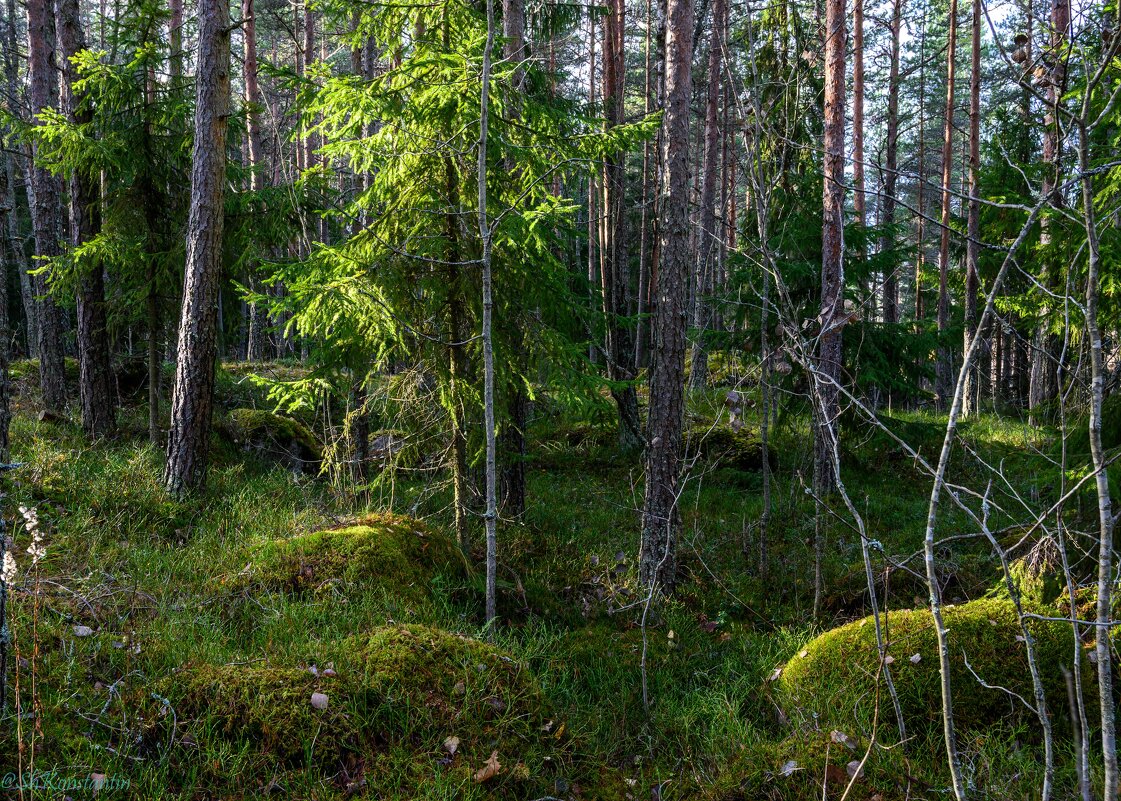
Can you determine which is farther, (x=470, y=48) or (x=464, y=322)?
(x=464, y=322)

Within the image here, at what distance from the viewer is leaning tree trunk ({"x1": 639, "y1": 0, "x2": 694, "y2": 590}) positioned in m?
6.58

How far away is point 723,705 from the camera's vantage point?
16.2ft

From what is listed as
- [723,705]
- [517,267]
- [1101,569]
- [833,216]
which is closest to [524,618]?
[723,705]

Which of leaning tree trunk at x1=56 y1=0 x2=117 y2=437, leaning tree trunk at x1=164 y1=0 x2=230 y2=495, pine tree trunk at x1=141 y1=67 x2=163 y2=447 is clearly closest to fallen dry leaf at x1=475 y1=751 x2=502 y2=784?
leaning tree trunk at x1=164 y1=0 x2=230 y2=495

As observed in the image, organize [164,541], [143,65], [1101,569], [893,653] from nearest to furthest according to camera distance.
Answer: [1101,569]
[893,653]
[164,541]
[143,65]

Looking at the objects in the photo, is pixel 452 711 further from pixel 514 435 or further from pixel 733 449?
pixel 733 449

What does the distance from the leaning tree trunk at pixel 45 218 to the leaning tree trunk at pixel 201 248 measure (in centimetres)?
448

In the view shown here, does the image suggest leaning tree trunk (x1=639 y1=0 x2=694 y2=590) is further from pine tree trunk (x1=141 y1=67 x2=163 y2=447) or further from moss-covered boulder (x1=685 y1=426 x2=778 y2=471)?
pine tree trunk (x1=141 y1=67 x2=163 y2=447)

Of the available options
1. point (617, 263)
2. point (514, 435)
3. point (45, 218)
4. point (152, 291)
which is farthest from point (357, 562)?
point (45, 218)

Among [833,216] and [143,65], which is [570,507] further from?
[143,65]

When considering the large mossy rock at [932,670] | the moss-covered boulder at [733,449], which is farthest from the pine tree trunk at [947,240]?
the large mossy rock at [932,670]

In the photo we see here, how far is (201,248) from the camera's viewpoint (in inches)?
289

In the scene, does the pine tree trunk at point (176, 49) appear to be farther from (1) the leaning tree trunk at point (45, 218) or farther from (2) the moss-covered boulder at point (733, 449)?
(2) the moss-covered boulder at point (733, 449)

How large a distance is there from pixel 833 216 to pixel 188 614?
355 inches
